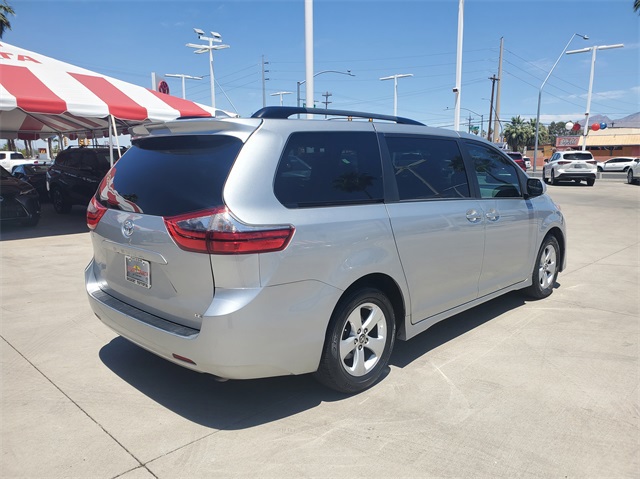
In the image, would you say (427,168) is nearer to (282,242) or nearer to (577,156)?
(282,242)

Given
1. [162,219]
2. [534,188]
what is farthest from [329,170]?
[534,188]

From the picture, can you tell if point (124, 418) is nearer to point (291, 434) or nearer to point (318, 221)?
point (291, 434)

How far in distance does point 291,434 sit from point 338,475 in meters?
0.47

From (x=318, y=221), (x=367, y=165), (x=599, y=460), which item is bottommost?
(x=599, y=460)

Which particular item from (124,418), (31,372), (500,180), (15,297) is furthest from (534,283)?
(15,297)

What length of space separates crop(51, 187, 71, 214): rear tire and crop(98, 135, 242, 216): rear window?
11.4 metres

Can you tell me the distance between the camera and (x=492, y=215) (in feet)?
14.6

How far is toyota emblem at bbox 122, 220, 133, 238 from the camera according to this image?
10.1 ft

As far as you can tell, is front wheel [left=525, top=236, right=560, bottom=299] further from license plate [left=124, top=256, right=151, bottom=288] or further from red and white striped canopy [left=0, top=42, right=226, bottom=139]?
red and white striped canopy [left=0, top=42, right=226, bottom=139]

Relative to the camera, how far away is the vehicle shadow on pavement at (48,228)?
10.1 metres

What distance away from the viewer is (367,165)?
3.47 metres

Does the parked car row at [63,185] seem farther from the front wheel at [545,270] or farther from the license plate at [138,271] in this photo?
the front wheel at [545,270]

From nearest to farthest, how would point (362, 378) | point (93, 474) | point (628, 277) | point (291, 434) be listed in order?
point (93, 474) < point (291, 434) < point (362, 378) < point (628, 277)

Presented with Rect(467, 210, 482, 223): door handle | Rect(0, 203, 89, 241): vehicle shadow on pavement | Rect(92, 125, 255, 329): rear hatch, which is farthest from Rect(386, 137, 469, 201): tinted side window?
Rect(0, 203, 89, 241): vehicle shadow on pavement
